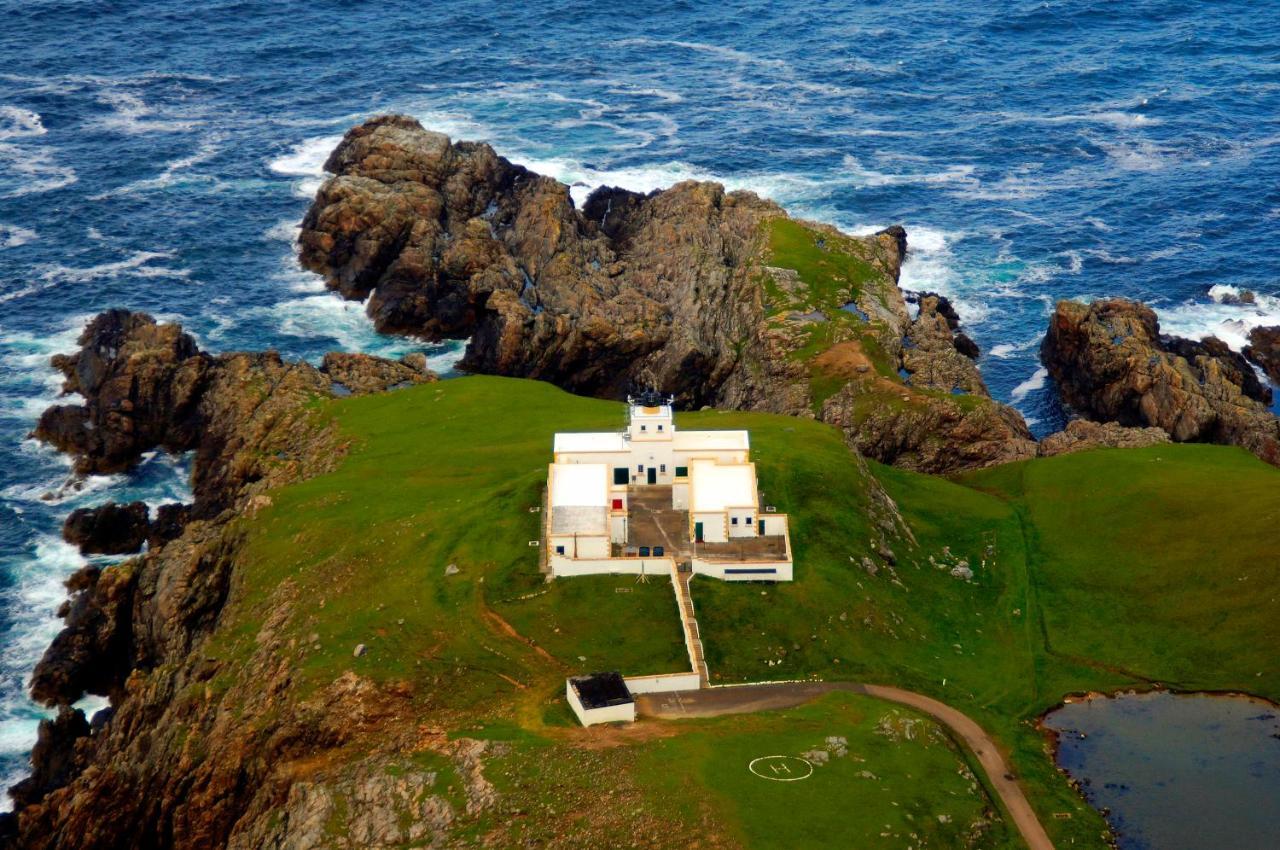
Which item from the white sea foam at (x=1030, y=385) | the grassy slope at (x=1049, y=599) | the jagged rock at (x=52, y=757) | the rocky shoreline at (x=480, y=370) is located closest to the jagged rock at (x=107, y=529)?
the rocky shoreline at (x=480, y=370)

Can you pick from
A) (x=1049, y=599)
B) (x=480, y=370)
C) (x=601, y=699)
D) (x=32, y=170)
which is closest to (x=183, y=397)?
(x=480, y=370)

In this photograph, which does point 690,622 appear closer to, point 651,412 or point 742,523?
point 742,523

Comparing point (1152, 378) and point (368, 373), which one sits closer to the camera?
point (1152, 378)

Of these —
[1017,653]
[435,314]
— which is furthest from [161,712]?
[435,314]

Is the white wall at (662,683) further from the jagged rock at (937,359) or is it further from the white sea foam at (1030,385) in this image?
the white sea foam at (1030,385)

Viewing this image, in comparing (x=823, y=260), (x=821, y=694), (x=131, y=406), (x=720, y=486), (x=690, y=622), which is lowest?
(x=131, y=406)

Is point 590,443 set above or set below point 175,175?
below

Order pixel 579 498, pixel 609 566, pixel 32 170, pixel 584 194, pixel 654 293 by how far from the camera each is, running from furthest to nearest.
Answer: pixel 32 170 → pixel 584 194 → pixel 654 293 → pixel 579 498 → pixel 609 566
